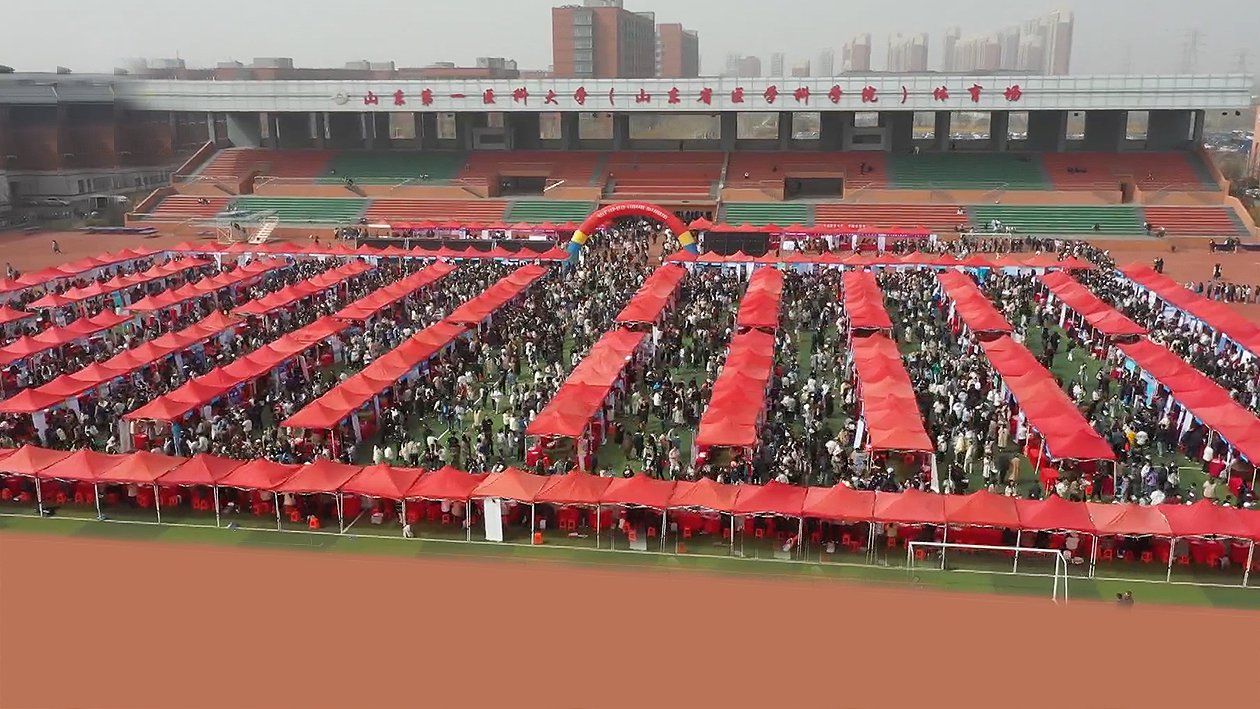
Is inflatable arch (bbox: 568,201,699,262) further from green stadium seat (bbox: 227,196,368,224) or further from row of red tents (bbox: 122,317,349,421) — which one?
green stadium seat (bbox: 227,196,368,224)

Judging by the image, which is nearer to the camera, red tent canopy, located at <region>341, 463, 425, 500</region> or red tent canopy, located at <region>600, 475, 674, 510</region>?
red tent canopy, located at <region>600, 475, 674, 510</region>

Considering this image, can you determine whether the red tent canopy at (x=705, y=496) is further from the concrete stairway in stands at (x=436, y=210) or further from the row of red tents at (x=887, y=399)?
the concrete stairway in stands at (x=436, y=210)

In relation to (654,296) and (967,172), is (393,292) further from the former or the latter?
(967,172)

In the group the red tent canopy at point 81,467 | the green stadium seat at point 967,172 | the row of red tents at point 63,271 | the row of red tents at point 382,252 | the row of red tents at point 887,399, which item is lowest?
the red tent canopy at point 81,467

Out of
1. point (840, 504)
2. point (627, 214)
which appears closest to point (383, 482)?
point (840, 504)

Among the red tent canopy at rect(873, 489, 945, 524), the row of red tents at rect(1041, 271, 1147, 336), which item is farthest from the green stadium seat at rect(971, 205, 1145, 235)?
the red tent canopy at rect(873, 489, 945, 524)

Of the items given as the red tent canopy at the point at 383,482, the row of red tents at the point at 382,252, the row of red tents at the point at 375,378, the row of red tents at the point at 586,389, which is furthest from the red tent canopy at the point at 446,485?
the row of red tents at the point at 382,252
